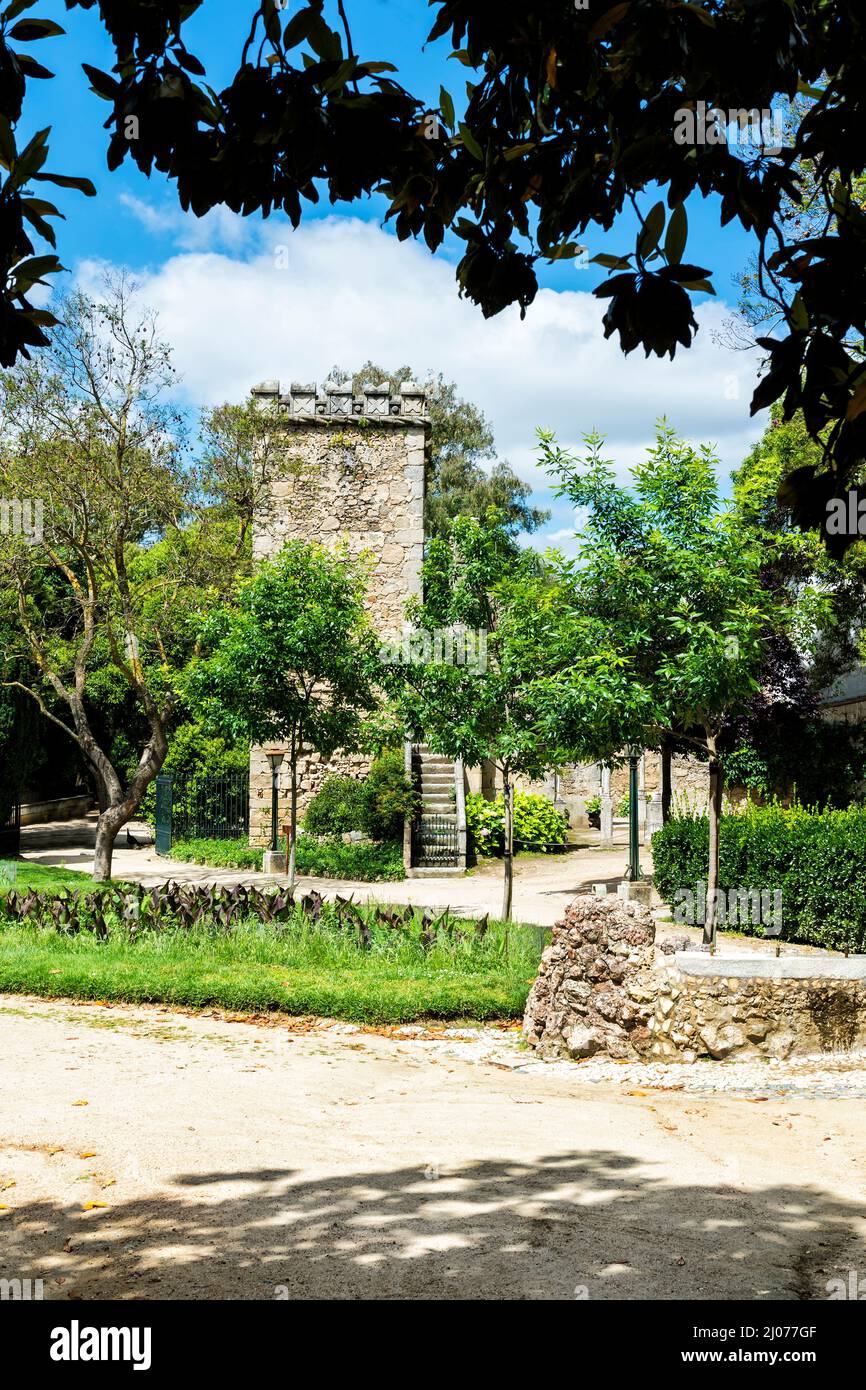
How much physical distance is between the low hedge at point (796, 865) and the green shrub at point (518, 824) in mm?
6428

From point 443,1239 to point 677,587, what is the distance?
29.3 feet

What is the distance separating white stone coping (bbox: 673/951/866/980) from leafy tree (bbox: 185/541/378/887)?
761 centimetres

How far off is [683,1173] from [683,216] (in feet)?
13.1

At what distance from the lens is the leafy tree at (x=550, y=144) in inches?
95.7

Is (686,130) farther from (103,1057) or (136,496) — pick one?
(136,496)

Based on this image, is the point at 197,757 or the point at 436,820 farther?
the point at 197,757

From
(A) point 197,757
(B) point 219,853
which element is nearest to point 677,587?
(B) point 219,853

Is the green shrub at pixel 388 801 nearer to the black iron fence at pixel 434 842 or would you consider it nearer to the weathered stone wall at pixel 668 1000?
the black iron fence at pixel 434 842

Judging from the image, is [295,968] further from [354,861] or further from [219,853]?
[219,853]

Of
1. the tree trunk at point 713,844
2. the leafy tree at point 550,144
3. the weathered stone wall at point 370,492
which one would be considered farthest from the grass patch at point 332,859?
the leafy tree at point 550,144

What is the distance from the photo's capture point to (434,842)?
20.2m

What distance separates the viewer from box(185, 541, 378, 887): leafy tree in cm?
1474

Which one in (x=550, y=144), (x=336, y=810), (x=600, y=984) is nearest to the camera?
(x=550, y=144)
